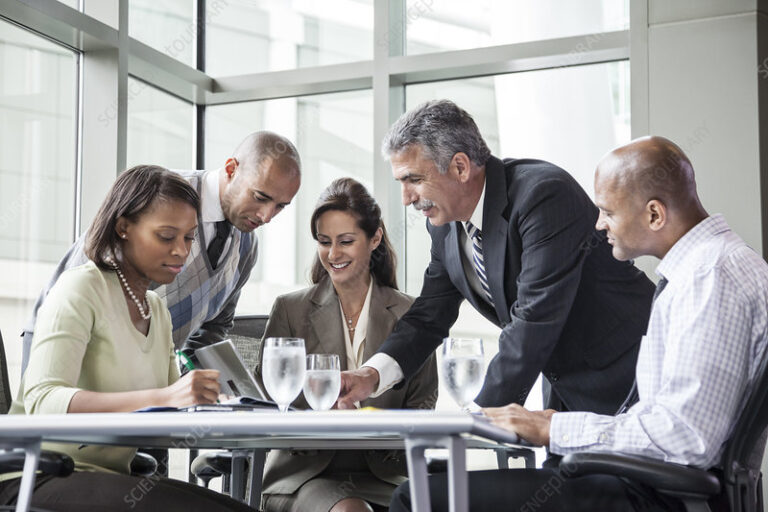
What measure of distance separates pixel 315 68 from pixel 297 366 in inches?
131

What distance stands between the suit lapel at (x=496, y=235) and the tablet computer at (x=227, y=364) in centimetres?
73

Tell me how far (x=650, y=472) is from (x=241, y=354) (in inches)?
80.0

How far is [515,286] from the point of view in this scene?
100 inches

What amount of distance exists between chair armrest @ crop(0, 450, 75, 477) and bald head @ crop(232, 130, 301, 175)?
169cm

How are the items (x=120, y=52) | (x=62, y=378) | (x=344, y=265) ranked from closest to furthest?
(x=62, y=378)
(x=344, y=265)
(x=120, y=52)

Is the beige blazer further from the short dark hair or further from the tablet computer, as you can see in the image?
the short dark hair

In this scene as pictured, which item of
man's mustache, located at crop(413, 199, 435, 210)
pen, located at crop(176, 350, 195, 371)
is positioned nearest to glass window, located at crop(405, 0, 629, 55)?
man's mustache, located at crop(413, 199, 435, 210)

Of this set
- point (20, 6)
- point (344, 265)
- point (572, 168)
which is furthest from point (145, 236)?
point (572, 168)

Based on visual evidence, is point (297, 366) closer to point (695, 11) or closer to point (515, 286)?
point (515, 286)

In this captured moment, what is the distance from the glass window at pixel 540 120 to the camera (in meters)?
4.42

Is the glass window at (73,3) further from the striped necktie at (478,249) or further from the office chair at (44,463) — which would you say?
the office chair at (44,463)

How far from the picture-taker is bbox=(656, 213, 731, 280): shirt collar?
71.7 inches

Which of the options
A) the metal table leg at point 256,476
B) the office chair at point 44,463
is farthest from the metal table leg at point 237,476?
the office chair at point 44,463

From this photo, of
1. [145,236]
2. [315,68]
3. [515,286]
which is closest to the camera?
[145,236]
